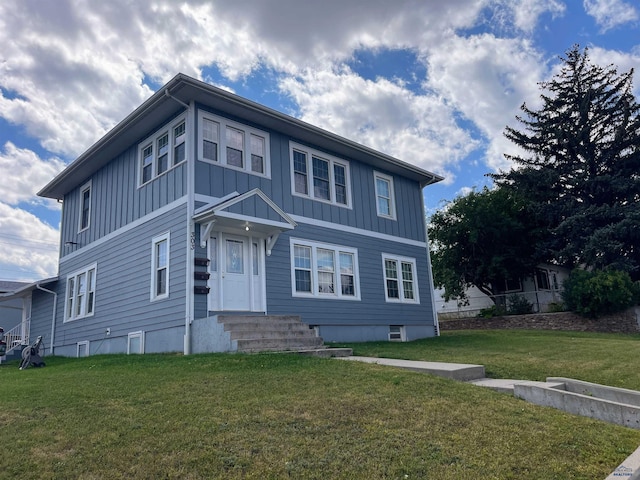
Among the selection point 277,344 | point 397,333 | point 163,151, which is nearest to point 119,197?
point 163,151

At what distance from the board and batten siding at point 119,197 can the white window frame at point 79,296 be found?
0.90 m

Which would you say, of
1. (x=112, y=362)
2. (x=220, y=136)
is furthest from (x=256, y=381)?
(x=220, y=136)

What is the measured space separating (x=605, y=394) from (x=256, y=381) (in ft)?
14.2

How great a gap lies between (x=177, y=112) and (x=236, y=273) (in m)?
4.03

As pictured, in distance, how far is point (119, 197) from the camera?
13.2 m

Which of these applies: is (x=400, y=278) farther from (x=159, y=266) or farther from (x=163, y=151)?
(x=163, y=151)

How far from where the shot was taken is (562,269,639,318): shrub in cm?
1898

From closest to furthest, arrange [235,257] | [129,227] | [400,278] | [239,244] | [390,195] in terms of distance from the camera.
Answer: [235,257] → [239,244] → [129,227] → [400,278] → [390,195]

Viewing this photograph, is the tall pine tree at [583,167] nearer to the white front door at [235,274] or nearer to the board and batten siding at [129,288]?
the white front door at [235,274]

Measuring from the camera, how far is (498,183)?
82.1 ft

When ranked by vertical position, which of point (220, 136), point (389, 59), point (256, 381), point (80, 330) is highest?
point (389, 59)

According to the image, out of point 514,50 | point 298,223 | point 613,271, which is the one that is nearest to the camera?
point 298,223

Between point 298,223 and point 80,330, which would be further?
point 80,330

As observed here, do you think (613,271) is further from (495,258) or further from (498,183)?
(498,183)
